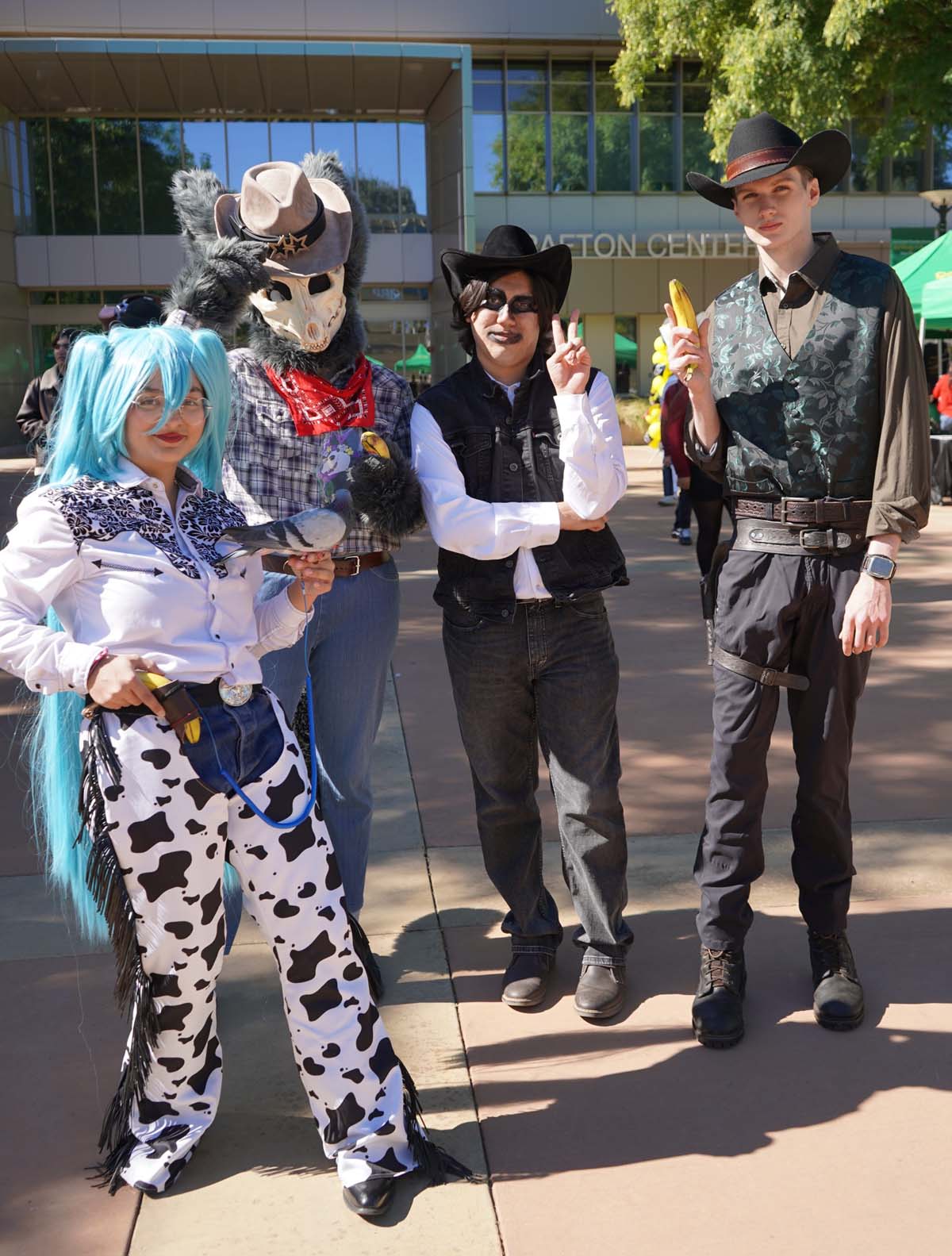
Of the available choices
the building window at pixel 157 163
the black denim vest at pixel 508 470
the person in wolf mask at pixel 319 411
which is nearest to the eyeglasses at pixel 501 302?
the black denim vest at pixel 508 470

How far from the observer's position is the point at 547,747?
11.3ft

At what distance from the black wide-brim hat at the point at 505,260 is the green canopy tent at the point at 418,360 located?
84.7 ft

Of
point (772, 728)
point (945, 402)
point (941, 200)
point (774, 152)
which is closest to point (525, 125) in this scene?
point (941, 200)

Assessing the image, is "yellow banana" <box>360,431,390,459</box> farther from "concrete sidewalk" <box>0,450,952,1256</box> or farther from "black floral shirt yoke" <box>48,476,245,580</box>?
"concrete sidewalk" <box>0,450,952,1256</box>

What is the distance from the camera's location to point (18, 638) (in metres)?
2.45

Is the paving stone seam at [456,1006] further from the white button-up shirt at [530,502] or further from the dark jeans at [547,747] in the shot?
the white button-up shirt at [530,502]

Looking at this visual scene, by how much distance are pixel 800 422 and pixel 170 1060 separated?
2096 millimetres

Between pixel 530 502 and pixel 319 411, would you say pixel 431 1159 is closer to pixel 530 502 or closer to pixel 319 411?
pixel 530 502

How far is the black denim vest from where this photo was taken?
3289 millimetres

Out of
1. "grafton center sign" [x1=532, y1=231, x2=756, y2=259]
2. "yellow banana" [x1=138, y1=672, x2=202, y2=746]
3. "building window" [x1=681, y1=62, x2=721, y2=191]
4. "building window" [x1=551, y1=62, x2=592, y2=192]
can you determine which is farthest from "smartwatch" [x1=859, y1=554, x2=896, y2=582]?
"building window" [x1=681, y1=62, x2=721, y2=191]

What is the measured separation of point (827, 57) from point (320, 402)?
43.6ft

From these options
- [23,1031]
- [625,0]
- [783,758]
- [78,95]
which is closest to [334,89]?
[78,95]

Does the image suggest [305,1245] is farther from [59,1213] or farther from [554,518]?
[554,518]

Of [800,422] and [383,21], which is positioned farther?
[383,21]
